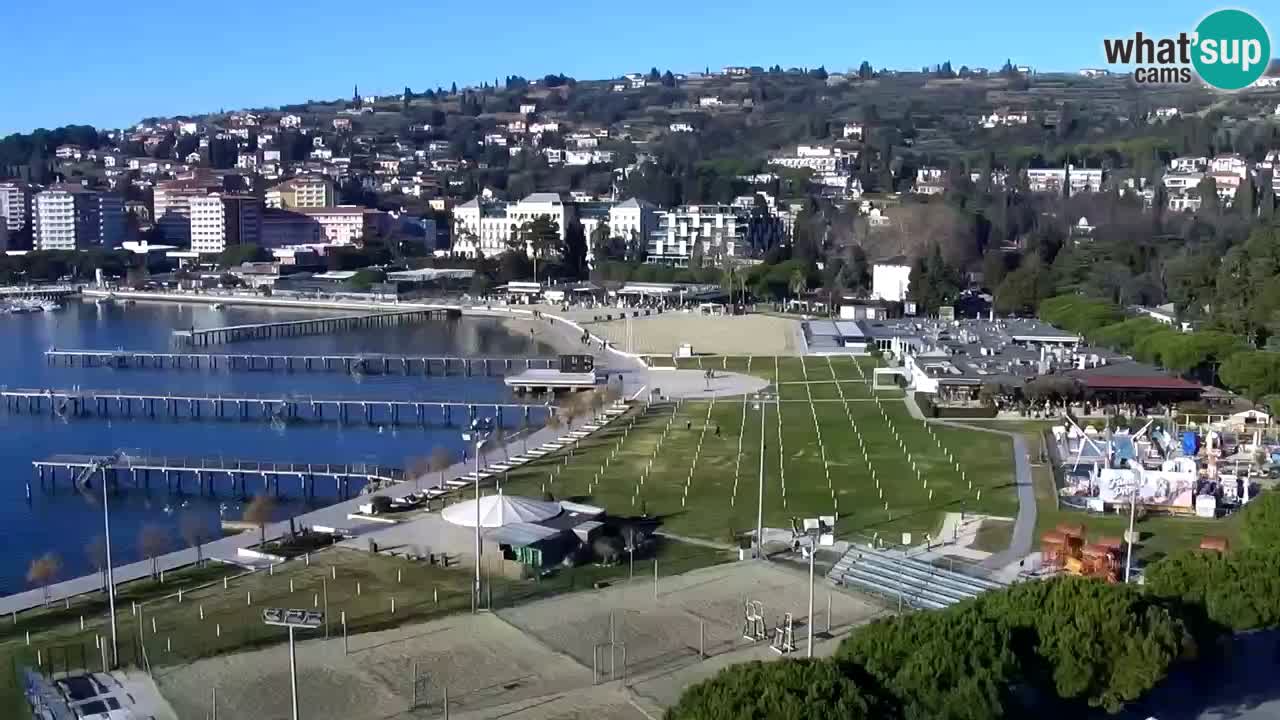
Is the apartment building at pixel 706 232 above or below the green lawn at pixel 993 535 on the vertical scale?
above

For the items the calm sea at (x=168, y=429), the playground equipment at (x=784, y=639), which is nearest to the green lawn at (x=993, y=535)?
the playground equipment at (x=784, y=639)

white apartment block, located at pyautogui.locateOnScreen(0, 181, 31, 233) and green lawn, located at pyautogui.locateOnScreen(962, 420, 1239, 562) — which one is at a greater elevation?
white apartment block, located at pyautogui.locateOnScreen(0, 181, 31, 233)

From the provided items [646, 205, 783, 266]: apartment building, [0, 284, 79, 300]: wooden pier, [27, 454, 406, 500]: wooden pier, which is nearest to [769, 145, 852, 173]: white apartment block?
[646, 205, 783, 266]: apartment building

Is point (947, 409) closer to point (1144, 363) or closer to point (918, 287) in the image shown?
point (1144, 363)

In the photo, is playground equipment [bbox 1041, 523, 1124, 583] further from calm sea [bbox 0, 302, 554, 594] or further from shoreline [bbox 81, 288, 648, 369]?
shoreline [bbox 81, 288, 648, 369]

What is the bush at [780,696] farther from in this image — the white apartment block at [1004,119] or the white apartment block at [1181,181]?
the white apartment block at [1004,119]

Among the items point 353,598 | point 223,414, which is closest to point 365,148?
point 223,414

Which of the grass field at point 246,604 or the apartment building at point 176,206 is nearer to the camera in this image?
the grass field at point 246,604
